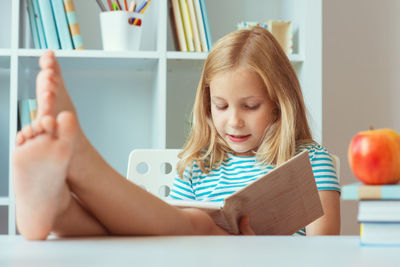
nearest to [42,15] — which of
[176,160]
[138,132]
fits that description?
[138,132]

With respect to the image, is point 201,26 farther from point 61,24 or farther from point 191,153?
point 191,153

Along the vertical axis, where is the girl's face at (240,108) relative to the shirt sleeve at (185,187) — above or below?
above

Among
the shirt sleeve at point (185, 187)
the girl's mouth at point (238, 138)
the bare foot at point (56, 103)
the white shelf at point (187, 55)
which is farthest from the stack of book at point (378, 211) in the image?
the white shelf at point (187, 55)

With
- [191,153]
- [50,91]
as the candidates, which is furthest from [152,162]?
[50,91]

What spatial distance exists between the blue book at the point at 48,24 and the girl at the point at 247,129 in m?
0.64

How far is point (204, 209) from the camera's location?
2.41 ft

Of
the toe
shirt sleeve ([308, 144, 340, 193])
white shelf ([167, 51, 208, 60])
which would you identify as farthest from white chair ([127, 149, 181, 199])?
the toe

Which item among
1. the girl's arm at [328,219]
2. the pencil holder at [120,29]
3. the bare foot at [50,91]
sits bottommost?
the girl's arm at [328,219]

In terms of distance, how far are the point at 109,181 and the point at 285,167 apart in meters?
0.23

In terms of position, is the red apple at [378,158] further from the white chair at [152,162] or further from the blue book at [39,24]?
the blue book at [39,24]

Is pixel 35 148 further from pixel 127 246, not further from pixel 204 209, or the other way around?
pixel 204 209

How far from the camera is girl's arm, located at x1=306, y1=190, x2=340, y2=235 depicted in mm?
1118

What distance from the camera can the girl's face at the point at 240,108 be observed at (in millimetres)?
1208

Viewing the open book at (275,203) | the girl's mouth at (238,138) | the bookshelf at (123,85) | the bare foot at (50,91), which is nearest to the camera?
the bare foot at (50,91)
